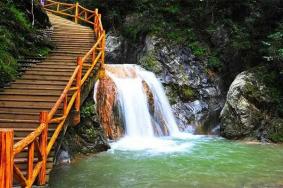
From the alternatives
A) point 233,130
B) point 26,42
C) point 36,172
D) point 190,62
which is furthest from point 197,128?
point 36,172

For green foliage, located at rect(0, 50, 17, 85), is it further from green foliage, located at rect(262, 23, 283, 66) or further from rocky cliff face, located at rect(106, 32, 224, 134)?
green foliage, located at rect(262, 23, 283, 66)

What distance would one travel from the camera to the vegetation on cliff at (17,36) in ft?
35.0

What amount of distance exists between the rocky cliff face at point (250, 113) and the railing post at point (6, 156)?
11500 millimetres

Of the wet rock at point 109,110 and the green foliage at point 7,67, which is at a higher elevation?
the green foliage at point 7,67

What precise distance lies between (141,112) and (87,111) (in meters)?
3.69

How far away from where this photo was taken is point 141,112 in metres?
15.3

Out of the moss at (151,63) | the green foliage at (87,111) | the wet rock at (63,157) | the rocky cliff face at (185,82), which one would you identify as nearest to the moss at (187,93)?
the rocky cliff face at (185,82)

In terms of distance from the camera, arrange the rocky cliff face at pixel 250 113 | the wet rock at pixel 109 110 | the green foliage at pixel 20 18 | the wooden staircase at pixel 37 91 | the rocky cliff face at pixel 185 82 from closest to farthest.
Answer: the wooden staircase at pixel 37 91
the green foliage at pixel 20 18
the wet rock at pixel 109 110
the rocky cliff face at pixel 250 113
the rocky cliff face at pixel 185 82

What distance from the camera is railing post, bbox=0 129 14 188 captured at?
160 inches

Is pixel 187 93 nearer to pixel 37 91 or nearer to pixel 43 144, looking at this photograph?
pixel 37 91

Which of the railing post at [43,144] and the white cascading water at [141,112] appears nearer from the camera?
the railing post at [43,144]

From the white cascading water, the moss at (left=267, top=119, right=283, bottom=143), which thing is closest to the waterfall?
the white cascading water

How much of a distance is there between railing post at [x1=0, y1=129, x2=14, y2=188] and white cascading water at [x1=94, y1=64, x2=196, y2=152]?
8122mm

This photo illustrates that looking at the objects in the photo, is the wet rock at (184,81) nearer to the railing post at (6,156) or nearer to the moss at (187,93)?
the moss at (187,93)
